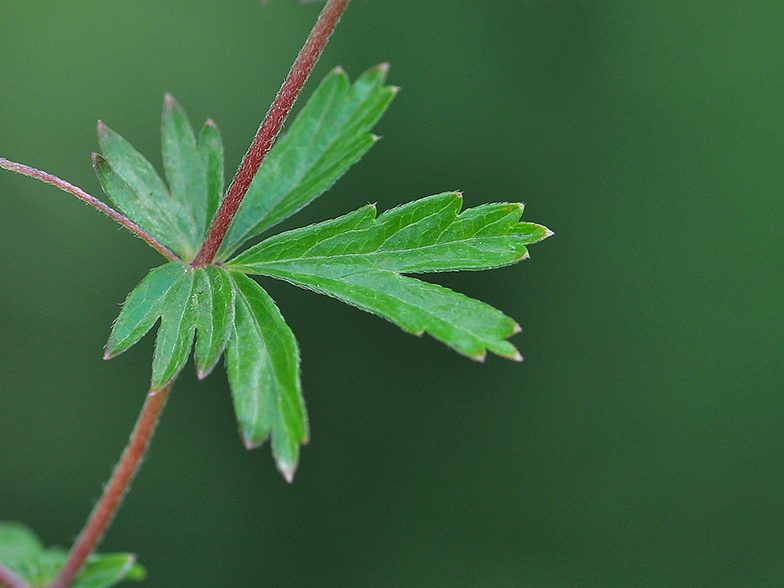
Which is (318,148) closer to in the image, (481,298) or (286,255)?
(286,255)

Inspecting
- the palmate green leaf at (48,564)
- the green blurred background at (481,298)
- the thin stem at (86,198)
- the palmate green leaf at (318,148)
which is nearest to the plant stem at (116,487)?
the palmate green leaf at (48,564)

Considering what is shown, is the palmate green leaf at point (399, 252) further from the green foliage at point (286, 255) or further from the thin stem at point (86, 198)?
the thin stem at point (86, 198)

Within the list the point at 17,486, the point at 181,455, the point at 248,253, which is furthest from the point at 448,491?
the point at 248,253

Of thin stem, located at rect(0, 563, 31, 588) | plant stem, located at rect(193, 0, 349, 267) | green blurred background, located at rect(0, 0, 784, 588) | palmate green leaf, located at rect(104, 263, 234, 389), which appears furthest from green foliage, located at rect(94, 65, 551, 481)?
green blurred background, located at rect(0, 0, 784, 588)

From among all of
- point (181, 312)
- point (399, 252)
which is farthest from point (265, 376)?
point (399, 252)

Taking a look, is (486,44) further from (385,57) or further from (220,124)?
(220,124)

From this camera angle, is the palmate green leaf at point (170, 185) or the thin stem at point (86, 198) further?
the palmate green leaf at point (170, 185)

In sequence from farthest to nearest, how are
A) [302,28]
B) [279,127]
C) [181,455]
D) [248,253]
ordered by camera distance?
[302,28]
[181,455]
[248,253]
[279,127]
